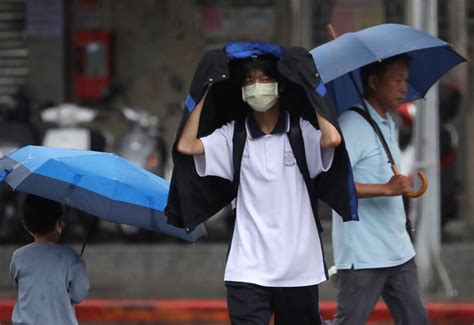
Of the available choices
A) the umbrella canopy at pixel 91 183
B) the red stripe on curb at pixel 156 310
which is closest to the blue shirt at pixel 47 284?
the umbrella canopy at pixel 91 183

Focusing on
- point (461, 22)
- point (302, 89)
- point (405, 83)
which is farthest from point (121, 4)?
point (302, 89)

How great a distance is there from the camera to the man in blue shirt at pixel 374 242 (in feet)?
18.6

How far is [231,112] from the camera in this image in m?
5.05

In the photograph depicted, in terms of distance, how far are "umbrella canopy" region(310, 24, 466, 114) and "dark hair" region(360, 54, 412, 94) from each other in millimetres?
44

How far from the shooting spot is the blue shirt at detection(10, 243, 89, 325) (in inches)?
205

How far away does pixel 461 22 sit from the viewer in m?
12.2

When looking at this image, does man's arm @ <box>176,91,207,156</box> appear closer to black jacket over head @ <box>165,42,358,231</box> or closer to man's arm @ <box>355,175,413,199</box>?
black jacket over head @ <box>165,42,358,231</box>

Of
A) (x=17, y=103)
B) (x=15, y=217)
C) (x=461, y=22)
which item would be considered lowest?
(x=15, y=217)

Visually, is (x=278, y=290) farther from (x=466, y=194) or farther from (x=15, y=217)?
(x=466, y=194)

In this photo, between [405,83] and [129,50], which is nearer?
[405,83]

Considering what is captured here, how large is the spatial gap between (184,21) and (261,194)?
7995mm

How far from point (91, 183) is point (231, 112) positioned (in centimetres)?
65

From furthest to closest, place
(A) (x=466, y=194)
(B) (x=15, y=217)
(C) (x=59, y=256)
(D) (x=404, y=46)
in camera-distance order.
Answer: (A) (x=466, y=194), (B) (x=15, y=217), (D) (x=404, y=46), (C) (x=59, y=256)

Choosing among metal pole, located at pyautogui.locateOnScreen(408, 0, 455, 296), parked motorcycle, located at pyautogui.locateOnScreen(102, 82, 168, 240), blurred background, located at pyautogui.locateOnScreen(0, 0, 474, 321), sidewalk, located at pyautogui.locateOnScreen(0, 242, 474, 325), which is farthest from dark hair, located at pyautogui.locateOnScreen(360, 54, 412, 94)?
parked motorcycle, located at pyautogui.locateOnScreen(102, 82, 168, 240)
